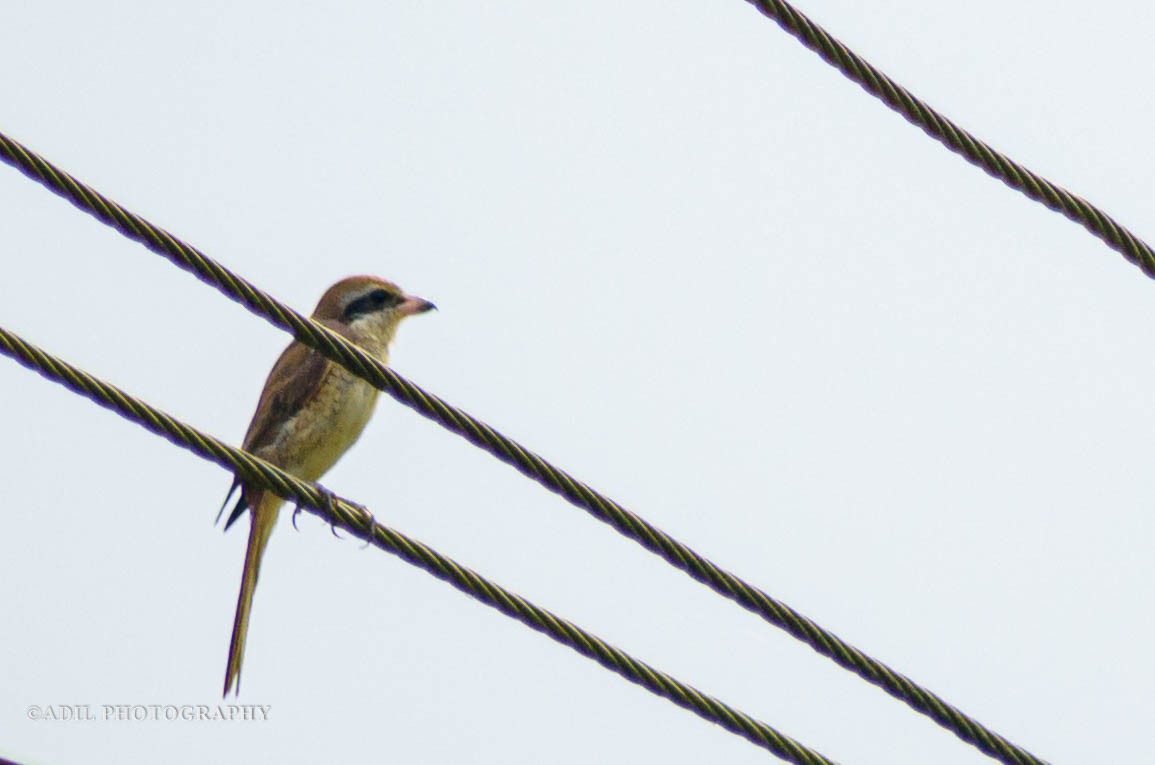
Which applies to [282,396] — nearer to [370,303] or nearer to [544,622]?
[370,303]

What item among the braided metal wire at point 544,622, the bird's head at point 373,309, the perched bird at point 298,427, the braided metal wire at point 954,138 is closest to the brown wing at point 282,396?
the perched bird at point 298,427

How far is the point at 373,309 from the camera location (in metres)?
8.02

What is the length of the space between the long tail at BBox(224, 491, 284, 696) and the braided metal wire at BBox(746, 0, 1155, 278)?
12.0ft

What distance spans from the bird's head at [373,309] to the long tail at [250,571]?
3.11 ft

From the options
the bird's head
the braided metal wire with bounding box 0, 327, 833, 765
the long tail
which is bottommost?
the braided metal wire with bounding box 0, 327, 833, 765

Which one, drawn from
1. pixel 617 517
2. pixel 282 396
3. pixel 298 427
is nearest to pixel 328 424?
pixel 298 427

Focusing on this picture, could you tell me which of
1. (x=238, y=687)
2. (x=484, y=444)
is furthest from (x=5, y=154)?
(x=238, y=687)

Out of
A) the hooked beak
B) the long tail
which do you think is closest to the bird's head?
the hooked beak

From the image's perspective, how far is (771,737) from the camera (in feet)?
13.5

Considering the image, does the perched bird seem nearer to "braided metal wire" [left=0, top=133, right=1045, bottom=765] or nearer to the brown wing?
the brown wing

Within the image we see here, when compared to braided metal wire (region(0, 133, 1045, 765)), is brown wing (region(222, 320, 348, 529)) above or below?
above

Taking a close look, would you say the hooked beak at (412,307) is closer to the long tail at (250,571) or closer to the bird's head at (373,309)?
the bird's head at (373,309)

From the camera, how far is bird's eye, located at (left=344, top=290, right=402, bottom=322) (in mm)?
8016

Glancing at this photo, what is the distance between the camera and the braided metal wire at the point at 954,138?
4.06 meters
